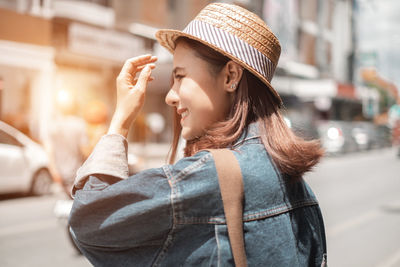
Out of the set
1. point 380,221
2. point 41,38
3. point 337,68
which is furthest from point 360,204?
point 337,68

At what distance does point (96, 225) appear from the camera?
101cm


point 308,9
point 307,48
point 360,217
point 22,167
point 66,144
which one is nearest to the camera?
point 66,144

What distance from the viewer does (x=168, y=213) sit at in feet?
3.28

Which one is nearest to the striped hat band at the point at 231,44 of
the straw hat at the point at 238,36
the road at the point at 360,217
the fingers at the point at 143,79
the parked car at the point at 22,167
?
the straw hat at the point at 238,36

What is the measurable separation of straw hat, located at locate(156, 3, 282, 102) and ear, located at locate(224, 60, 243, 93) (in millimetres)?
30

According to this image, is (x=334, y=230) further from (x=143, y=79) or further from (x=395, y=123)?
(x=395, y=123)

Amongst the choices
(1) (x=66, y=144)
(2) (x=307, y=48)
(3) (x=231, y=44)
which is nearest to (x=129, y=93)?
(3) (x=231, y=44)

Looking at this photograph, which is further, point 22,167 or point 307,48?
point 307,48

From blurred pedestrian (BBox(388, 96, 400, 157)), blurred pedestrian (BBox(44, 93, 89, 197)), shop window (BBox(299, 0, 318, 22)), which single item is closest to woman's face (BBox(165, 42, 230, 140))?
blurred pedestrian (BBox(44, 93, 89, 197))

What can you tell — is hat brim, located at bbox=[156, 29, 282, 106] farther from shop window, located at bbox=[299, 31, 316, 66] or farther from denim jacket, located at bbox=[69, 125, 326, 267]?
shop window, located at bbox=[299, 31, 316, 66]

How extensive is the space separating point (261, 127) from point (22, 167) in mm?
8169

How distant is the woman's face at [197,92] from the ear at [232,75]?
12 millimetres

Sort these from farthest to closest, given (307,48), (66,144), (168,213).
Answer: (307,48)
(66,144)
(168,213)

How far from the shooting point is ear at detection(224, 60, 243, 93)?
3.98ft
